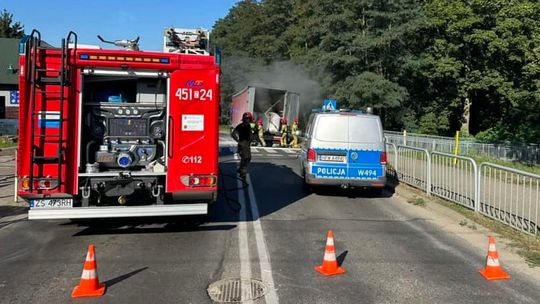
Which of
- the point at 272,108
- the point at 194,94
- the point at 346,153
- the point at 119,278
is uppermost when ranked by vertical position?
the point at 272,108

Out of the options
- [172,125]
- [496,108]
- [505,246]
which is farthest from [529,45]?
[172,125]

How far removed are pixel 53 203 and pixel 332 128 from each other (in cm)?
655

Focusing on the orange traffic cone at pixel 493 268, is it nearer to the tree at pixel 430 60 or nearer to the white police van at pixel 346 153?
the white police van at pixel 346 153

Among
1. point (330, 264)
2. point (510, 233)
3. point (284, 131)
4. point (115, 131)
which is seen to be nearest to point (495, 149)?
point (284, 131)

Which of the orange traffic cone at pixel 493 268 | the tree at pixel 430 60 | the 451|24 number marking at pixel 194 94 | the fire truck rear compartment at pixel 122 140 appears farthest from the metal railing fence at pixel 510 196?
the tree at pixel 430 60

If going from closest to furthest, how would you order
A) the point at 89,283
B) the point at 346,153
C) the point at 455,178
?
1. the point at 89,283
2. the point at 455,178
3. the point at 346,153

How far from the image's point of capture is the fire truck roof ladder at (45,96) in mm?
6758

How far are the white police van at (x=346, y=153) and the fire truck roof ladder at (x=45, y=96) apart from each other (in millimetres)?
5958

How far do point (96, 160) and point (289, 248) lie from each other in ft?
10.5

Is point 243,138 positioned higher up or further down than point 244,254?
higher up

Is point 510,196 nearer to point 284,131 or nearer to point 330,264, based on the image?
point 330,264

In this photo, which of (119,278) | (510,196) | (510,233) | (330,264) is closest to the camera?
(119,278)

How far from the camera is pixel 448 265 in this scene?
638 cm

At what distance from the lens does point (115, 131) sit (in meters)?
7.73
